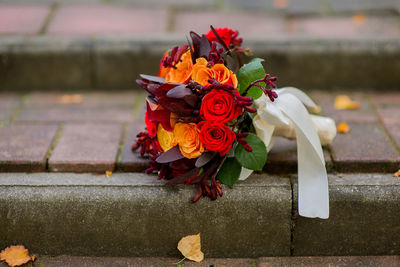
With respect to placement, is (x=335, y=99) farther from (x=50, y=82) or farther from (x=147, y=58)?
(x=50, y=82)

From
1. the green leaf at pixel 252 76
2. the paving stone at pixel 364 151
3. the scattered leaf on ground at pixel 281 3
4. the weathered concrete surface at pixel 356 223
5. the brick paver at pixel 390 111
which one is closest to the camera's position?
the green leaf at pixel 252 76

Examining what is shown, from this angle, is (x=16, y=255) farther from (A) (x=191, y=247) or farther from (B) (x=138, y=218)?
(A) (x=191, y=247)

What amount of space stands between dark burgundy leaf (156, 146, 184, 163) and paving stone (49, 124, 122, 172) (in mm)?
367

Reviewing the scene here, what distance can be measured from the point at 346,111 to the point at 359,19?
1.04 m

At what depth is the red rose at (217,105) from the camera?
6.27 feet

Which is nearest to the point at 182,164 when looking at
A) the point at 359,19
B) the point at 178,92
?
the point at 178,92

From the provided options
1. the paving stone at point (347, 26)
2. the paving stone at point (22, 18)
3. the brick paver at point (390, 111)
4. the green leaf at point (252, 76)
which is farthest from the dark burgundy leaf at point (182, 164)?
the paving stone at point (22, 18)

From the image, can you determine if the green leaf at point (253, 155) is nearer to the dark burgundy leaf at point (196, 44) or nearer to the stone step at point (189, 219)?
the stone step at point (189, 219)

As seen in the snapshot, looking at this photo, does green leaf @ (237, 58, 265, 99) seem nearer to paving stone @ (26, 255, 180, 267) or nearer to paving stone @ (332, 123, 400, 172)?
paving stone @ (332, 123, 400, 172)

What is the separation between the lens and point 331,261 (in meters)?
2.18

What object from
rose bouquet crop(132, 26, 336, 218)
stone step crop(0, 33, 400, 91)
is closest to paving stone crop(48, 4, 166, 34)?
stone step crop(0, 33, 400, 91)

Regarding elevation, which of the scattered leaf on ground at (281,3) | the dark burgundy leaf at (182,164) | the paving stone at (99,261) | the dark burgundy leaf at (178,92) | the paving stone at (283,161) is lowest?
the paving stone at (99,261)

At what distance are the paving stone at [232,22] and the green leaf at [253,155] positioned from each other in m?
1.39

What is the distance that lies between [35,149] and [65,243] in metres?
0.50
